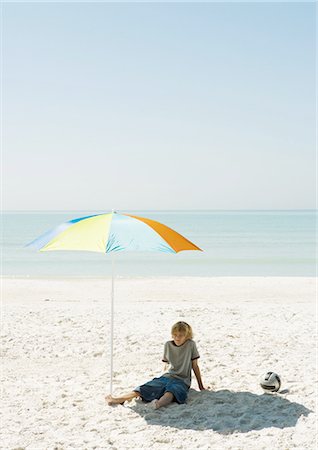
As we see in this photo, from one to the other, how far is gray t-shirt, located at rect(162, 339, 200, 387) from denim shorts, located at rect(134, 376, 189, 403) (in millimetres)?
121

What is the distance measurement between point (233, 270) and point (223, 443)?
65.7 feet

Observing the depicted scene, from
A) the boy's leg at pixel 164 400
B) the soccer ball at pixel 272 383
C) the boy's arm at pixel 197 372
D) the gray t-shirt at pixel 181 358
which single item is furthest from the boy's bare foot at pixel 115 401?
the soccer ball at pixel 272 383

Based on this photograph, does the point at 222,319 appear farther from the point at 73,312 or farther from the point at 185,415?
the point at 185,415

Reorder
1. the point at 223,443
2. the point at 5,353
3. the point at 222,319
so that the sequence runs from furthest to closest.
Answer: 1. the point at 222,319
2. the point at 5,353
3. the point at 223,443

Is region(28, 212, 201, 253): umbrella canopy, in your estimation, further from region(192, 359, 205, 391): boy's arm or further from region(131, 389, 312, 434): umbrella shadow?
region(131, 389, 312, 434): umbrella shadow

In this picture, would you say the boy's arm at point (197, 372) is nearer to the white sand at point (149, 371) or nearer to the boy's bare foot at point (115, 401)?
the white sand at point (149, 371)

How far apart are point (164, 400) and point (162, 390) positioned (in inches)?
7.7

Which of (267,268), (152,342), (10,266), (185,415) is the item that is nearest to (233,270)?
(267,268)

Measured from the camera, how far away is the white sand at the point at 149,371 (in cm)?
543

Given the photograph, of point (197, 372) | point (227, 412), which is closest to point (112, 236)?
point (197, 372)

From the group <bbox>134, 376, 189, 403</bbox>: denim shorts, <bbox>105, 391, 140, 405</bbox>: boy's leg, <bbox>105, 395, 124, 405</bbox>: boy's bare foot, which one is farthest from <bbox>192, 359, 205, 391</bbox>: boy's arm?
<bbox>105, 395, 124, 405</bbox>: boy's bare foot

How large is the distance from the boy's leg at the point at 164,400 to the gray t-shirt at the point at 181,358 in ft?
1.04

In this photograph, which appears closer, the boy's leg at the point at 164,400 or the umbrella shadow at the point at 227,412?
the umbrella shadow at the point at 227,412

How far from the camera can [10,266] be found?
26812 millimetres
